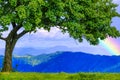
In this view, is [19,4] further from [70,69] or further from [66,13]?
[70,69]

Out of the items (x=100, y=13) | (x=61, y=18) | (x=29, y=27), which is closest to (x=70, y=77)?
(x=29, y=27)

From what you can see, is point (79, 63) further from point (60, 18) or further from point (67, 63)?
point (60, 18)

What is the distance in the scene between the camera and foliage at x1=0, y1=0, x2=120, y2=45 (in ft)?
134

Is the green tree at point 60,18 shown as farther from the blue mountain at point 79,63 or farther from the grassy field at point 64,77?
the blue mountain at point 79,63

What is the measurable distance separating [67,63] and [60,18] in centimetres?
1714

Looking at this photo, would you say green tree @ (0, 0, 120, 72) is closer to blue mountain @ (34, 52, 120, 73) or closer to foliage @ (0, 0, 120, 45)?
foliage @ (0, 0, 120, 45)

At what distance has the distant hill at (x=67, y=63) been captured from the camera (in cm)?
5750

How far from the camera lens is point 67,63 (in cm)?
6025

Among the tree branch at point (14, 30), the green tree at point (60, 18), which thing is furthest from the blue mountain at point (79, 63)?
the tree branch at point (14, 30)

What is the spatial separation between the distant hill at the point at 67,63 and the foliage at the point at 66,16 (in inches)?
379

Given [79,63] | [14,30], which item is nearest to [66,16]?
[14,30]

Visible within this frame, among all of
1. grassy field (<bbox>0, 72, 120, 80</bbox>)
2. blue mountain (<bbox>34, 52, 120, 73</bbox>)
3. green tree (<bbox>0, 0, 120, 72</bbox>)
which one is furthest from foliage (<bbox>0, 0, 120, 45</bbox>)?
blue mountain (<bbox>34, 52, 120, 73</bbox>)

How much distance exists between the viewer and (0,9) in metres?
42.8

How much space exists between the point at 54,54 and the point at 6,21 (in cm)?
2188
